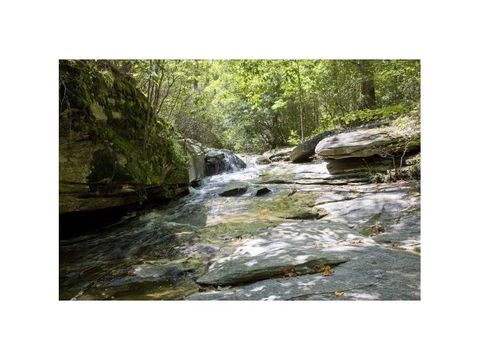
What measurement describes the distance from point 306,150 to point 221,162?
2.55m

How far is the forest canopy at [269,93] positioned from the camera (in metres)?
4.91

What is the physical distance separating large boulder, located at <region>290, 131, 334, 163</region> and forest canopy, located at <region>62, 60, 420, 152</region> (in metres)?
0.24

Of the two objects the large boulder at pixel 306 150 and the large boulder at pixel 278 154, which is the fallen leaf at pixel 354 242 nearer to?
the large boulder at pixel 306 150

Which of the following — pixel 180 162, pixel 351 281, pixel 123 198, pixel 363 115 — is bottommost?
pixel 351 281

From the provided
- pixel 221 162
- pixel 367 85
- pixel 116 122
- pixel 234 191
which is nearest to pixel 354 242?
pixel 367 85

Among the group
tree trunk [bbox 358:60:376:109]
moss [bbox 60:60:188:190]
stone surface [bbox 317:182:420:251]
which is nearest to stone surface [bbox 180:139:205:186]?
moss [bbox 60:60:188:190]

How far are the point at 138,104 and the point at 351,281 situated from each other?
4.43m

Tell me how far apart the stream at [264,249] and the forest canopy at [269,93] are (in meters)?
1.54

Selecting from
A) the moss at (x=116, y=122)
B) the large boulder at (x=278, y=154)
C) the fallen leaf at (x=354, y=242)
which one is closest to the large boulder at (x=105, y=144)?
the moss at (x=116, y=122)

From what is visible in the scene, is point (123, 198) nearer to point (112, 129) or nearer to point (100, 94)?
point (112, 129)

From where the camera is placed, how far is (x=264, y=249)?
4.25 metres
